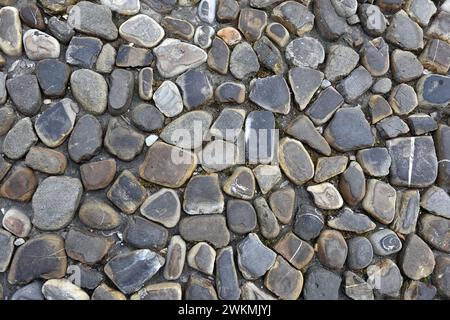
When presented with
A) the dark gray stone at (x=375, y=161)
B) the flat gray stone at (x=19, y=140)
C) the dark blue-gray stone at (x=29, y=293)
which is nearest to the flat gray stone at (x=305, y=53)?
the dark gray stone at (x=375, y=161)

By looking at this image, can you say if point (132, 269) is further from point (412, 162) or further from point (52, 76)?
point (412, 162)

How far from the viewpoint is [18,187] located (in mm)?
1214

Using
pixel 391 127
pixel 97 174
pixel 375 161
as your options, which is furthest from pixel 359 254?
pixel 97 174

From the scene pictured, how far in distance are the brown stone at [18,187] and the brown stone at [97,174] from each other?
0.14 m

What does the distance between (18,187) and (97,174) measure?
20 centimetres

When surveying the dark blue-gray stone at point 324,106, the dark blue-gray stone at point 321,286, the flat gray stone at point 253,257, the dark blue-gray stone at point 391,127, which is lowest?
the dark blue-gray stone at point 321,286

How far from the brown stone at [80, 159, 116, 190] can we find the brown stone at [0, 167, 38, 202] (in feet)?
0.45

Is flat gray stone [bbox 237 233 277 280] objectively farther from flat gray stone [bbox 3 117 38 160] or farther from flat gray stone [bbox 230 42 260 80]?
flat gray stone [bbox 3 117 38 160]

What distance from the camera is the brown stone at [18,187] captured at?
121 centimetres

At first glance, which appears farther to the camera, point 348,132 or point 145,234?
point 348,132

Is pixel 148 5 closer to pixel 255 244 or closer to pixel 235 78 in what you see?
pixel 235 78

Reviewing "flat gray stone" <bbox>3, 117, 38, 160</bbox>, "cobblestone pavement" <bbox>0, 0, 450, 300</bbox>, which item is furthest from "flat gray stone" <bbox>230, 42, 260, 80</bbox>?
"flat gray stone" <bbox>3, 117, 38, 160</bbox>

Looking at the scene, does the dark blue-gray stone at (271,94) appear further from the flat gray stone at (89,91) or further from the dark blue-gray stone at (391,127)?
the flat gray stone at (89,91)
